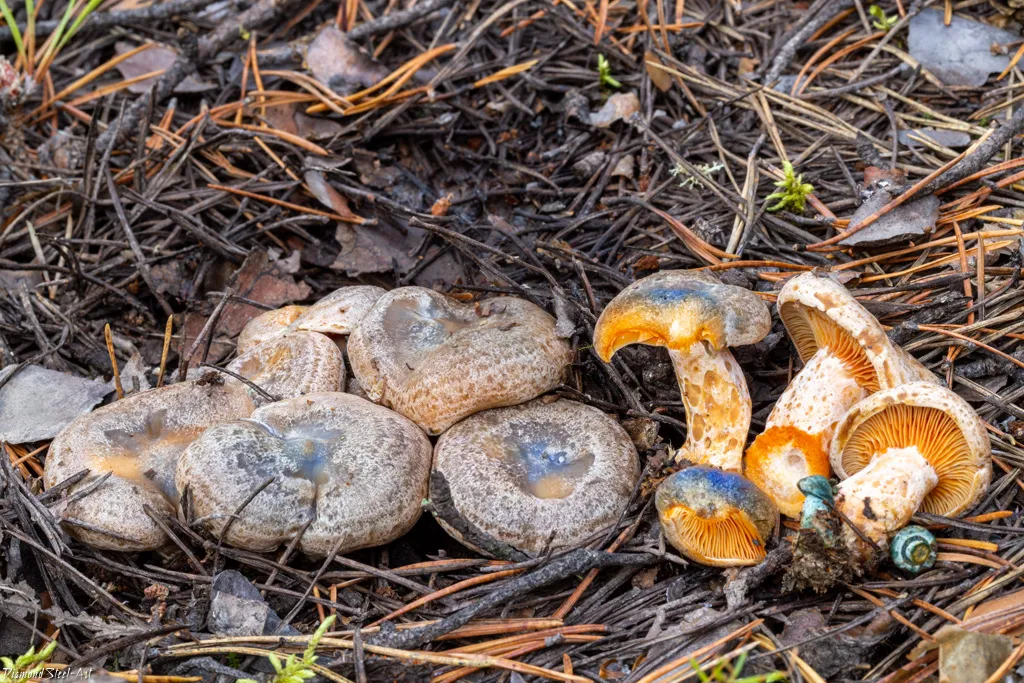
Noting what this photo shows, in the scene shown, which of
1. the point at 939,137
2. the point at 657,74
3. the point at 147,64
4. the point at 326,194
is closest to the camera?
the point at 939,137

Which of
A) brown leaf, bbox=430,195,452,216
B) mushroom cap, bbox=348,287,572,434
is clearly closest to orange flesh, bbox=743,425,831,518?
mushroom cap, bbox=348,287,572,434

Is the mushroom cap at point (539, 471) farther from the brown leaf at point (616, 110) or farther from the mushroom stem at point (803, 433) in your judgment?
the brown leaf at point (616, 110)

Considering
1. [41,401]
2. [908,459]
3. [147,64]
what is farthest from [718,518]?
[147,64]

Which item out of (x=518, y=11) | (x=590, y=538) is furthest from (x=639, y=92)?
(x=590, y=538)

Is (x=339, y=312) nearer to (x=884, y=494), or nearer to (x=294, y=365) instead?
(x=294, y=365)

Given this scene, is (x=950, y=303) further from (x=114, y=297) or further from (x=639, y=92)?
(x=114, y=297)
